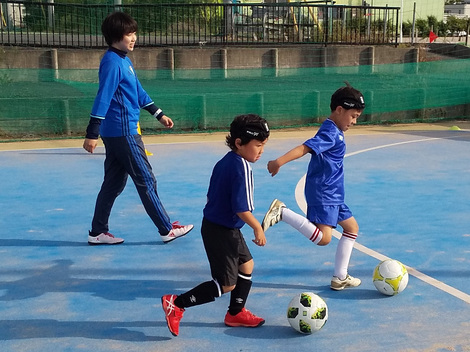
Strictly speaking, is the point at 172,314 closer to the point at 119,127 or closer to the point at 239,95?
the point at 119,127

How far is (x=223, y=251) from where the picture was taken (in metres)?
4.62

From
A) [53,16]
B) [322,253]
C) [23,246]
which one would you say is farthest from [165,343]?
[53,16]

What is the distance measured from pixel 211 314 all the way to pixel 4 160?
8.12m

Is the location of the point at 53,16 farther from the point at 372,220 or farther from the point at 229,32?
the point at 372,220

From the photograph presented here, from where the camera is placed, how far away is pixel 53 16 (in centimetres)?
2005

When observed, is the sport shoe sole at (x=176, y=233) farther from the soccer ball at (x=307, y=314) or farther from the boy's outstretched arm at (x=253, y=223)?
the boy's outstretched arm at (x=253, y=223)

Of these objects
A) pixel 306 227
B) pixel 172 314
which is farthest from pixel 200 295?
pixel 306 227

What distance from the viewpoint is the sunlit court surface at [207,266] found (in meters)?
4.72

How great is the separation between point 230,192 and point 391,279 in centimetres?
169

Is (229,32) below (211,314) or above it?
above

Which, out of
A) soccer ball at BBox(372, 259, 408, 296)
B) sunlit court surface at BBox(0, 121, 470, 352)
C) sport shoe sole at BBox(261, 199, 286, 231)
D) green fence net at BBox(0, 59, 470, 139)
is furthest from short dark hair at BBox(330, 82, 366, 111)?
green fence net at BBox(0, 59, 470, 139)

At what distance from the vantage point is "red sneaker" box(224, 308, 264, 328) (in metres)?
4.84

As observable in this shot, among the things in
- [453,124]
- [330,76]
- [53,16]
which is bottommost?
[453,124]

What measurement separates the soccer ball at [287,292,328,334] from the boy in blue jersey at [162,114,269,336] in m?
0.30
